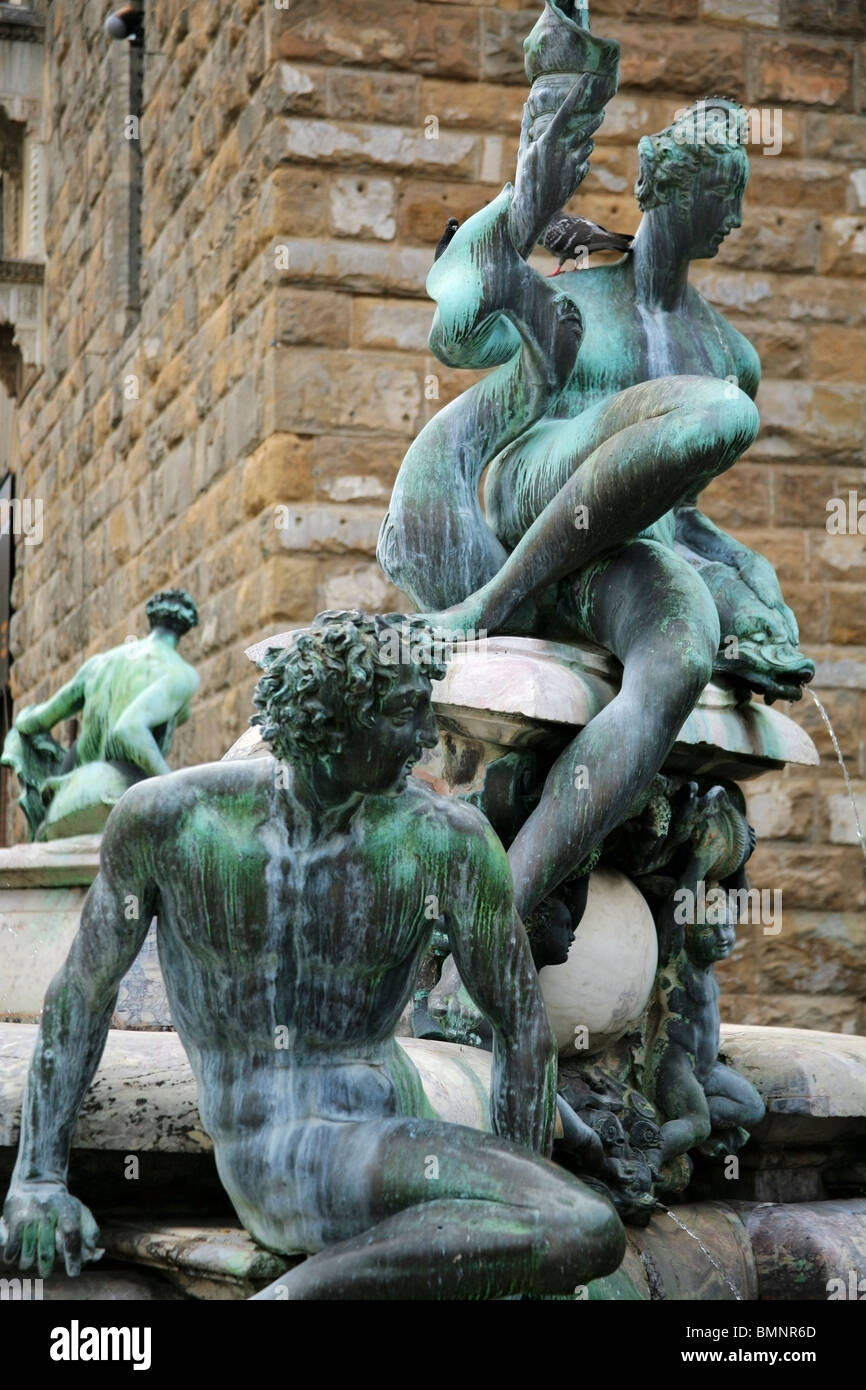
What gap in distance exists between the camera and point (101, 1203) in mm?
3486

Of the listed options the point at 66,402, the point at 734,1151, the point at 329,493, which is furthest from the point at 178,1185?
the point at 66,402

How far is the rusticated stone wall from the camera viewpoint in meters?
8.41

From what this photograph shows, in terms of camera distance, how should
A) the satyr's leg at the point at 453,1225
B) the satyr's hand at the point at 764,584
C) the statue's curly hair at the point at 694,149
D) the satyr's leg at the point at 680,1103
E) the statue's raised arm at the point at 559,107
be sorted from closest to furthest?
the satyr's leg at the point at 453,1225 → the satyr's leg at the point at 680,1103 → the statue's raised arm at the point at 559,107 → the statue's curly hair at the point at 694,149 → the satyr's hand at the point at 764,584

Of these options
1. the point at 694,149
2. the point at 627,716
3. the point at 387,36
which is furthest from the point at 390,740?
the point at 387,36

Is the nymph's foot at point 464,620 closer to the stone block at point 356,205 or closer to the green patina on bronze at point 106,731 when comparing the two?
the green patina on bronze at point 106,731

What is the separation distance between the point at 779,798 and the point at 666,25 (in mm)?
3135

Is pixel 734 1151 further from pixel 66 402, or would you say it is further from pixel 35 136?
pixel 35 136

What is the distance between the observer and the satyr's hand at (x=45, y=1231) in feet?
9.66

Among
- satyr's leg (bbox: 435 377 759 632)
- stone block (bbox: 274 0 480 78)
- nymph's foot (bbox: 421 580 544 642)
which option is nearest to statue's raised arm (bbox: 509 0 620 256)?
satyr's leg (bbox: 435 377 759 632)

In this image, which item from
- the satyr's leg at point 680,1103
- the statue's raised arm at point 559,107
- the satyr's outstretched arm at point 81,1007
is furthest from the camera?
the statue's raised arm at point 559,107

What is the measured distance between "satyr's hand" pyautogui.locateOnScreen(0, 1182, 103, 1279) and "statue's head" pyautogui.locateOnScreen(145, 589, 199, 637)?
450 cm

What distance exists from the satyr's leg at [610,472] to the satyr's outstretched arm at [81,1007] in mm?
1206

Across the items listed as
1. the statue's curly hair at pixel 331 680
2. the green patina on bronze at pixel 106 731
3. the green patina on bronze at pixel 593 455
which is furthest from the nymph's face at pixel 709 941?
the green patina on bronze at pixel 106 731

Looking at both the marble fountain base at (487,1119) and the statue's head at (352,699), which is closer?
the statue's head at (352,699)
